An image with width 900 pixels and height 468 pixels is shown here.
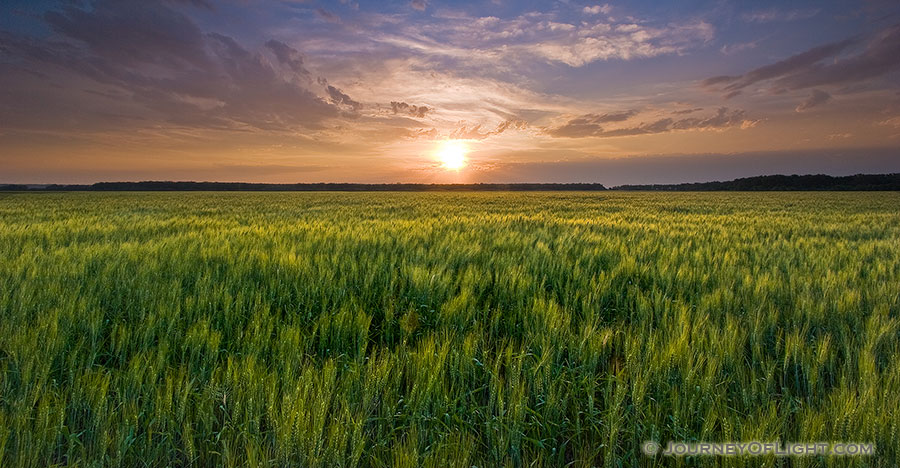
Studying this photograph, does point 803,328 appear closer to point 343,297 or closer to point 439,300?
point 439,300

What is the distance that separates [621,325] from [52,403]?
11.1 ft

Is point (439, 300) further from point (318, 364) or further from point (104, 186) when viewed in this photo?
point (104, 186)

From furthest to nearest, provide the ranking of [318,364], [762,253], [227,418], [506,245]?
[506,245]
[762,253]
[318,364]
[227,418]

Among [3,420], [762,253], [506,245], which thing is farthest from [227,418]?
[762,253]

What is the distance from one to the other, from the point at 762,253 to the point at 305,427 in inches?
275

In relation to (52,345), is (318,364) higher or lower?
lower

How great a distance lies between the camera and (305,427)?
4.63 ft

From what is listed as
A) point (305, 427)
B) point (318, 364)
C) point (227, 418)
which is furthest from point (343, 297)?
point (305, 427)

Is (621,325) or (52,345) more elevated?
(52,345)

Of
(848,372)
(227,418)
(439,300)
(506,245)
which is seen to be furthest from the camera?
(506,245)

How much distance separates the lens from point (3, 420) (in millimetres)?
1431

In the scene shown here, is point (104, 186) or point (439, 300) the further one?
point (104, 186)

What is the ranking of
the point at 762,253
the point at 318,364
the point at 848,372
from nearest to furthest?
1. the point at 848,372
2. the point at 318,364
3. the point at 762,253

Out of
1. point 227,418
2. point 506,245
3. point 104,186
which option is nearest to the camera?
point 227,418
